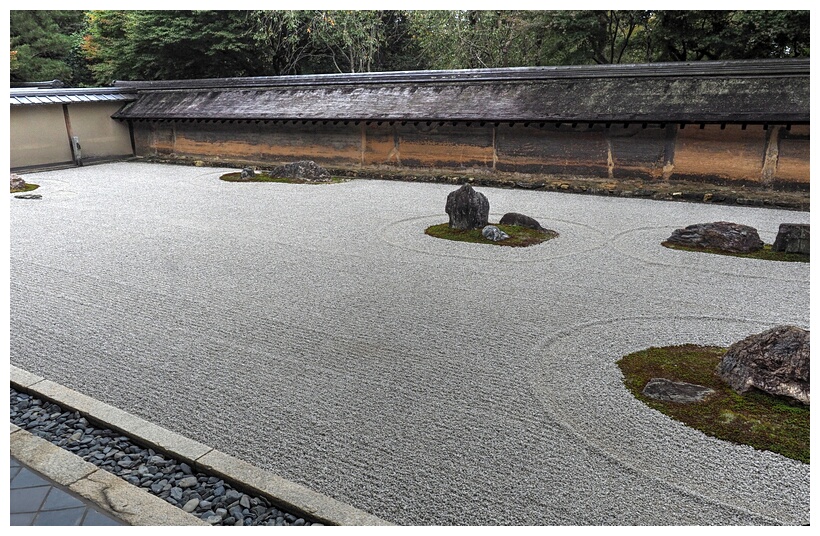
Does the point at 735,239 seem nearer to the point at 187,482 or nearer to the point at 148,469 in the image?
the point at 187,482

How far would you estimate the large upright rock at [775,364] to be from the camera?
14.3ft

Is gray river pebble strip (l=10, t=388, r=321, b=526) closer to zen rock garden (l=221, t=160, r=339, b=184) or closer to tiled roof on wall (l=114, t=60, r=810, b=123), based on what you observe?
zen rock garden (l=221, t=160, r=339, b=184)

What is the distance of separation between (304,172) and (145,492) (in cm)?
1222

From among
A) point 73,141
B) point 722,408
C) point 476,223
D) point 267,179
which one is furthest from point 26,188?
point 722,408

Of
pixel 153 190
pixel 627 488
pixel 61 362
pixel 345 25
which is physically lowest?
pixel 627 488

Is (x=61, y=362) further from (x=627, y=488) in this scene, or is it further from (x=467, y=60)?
(x=467, y=60)

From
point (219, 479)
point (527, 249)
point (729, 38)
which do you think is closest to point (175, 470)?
point (219, 479)

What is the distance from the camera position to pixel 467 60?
822 inches

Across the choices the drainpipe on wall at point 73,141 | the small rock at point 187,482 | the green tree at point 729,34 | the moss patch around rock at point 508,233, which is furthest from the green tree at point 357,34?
the small rock at point 187,482

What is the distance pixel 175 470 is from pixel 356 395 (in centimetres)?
134

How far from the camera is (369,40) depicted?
21391mm

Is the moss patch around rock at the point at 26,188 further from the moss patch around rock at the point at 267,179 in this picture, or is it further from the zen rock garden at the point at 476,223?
the zen rock garden at the point at 476,223

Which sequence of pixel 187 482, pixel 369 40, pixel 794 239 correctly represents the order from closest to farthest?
pixel 187 482 → pixel 794 239 → pixel 369 40

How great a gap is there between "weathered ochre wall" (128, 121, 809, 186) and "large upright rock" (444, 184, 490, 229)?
463 cm
